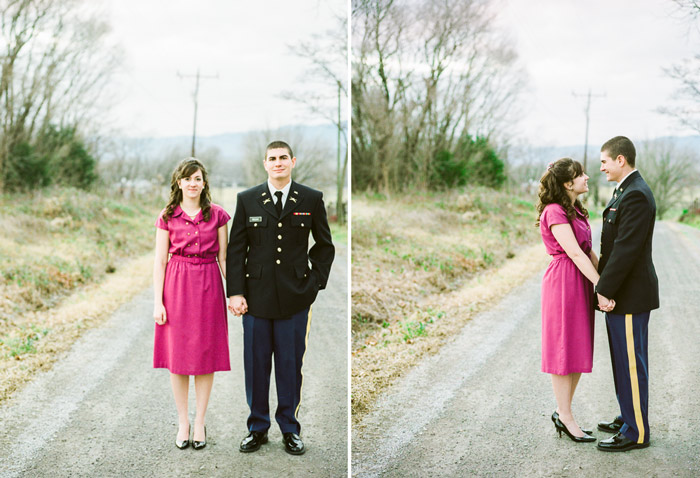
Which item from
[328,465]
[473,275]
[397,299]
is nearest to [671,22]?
[473,275]

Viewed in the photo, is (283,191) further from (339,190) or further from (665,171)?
(665,171)

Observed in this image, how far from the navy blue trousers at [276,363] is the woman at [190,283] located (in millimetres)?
129

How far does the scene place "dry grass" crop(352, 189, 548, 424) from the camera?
10.6ft

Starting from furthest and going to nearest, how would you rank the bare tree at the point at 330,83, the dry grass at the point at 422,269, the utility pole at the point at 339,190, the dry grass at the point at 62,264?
the utility pole at the point at 339,190
the bare tree at the point at 330,83
the dry grass at the point at 62,264
the dry grass at the point at 422,269

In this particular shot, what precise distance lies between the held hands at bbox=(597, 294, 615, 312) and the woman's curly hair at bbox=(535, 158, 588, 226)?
0.38 metres

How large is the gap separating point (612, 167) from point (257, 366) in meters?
→ 1.89

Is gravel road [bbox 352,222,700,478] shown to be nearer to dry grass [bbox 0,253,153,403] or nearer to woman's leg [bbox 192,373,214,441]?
woman's leg [bbox 192,373,214,441]

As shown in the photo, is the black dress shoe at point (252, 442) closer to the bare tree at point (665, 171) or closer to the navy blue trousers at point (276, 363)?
the navy blue trousers at point (276, 363)

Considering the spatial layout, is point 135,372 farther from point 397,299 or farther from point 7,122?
point 7,122

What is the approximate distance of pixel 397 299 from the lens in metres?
3.63

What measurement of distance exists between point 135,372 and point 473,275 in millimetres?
2022

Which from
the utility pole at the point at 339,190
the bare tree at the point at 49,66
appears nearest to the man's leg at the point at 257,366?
the utility pole at the point at 339,190

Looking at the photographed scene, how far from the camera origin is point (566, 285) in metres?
2.71

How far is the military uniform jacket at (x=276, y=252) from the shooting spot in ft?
9.06
